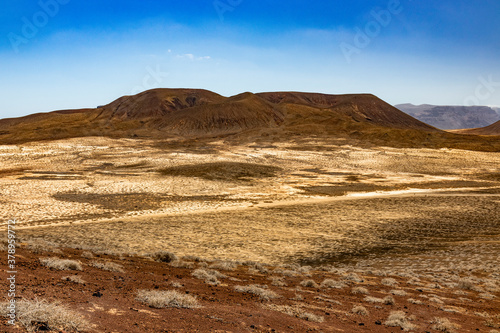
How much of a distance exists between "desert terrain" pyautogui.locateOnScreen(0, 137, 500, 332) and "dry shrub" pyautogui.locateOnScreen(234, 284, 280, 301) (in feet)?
0.25

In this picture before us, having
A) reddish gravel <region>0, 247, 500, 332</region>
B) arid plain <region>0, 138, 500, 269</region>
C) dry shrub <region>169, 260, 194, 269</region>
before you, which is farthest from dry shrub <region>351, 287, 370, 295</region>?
dry shrub <region>169, 260, 194, 269</region>

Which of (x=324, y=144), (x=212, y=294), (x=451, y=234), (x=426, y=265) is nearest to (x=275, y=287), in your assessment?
(x=212, y=294)

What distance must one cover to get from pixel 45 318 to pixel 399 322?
7.71 m

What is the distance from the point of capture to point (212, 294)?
10.1 metres

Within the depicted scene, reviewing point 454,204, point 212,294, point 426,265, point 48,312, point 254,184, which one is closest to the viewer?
point 48,312

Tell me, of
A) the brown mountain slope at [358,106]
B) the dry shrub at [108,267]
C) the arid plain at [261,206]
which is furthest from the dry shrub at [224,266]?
the brown mountain slope at [358,106]

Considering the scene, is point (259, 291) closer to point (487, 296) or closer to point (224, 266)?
point (224, 266)

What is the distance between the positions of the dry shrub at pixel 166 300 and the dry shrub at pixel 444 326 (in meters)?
5.85

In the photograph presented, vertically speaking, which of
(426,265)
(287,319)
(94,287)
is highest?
(94,287)

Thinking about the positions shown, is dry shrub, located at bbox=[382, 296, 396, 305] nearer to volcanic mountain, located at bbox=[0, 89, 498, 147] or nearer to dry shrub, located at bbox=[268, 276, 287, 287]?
dry shrub, located at bbox=[268, 276, 287, 287]

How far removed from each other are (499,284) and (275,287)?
8380 mm

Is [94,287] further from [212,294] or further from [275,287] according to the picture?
[275,287]

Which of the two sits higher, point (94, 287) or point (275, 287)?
point (94, 287)

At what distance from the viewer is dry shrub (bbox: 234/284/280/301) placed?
10.2 m
